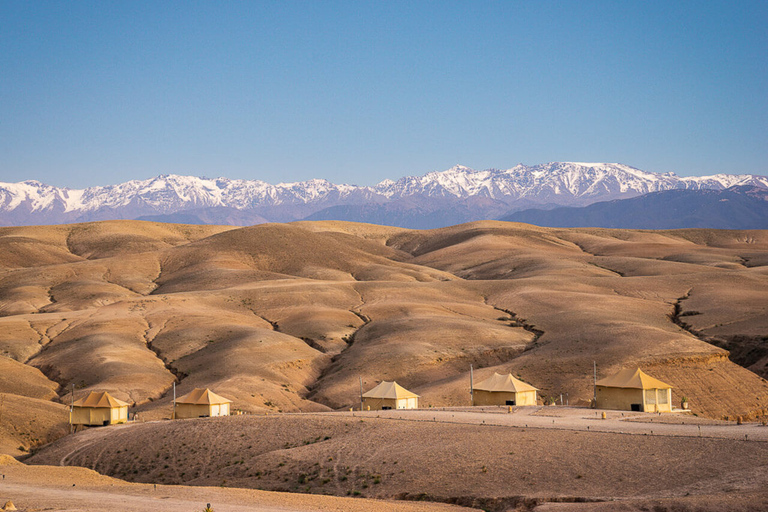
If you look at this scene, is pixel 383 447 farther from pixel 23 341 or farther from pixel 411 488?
pixel 23 341

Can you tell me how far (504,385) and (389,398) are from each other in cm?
872

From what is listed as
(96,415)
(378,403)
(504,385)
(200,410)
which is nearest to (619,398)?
(504,385)

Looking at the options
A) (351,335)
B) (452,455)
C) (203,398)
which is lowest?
(452,455)

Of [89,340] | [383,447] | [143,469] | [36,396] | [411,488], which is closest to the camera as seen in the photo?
[411,488]

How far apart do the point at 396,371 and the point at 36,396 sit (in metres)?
30.2

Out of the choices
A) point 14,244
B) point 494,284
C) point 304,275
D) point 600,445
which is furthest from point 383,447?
point 14,244

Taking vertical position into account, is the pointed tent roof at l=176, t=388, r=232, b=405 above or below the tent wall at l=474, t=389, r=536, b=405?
above

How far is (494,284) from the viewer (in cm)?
11531

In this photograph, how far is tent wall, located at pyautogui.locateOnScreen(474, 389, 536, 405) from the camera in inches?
2434

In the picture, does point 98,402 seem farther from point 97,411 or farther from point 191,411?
point 191,411

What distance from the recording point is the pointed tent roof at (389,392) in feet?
204

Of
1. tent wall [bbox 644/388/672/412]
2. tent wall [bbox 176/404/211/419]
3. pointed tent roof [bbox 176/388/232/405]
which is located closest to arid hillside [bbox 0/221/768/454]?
pointed tent roof [bbox 176/388/232/405]

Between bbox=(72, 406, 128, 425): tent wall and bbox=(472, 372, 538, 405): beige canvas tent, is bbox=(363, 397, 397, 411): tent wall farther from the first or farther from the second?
bbox=(72, 406, 128, 425): tent wall

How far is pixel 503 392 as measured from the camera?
204ft
